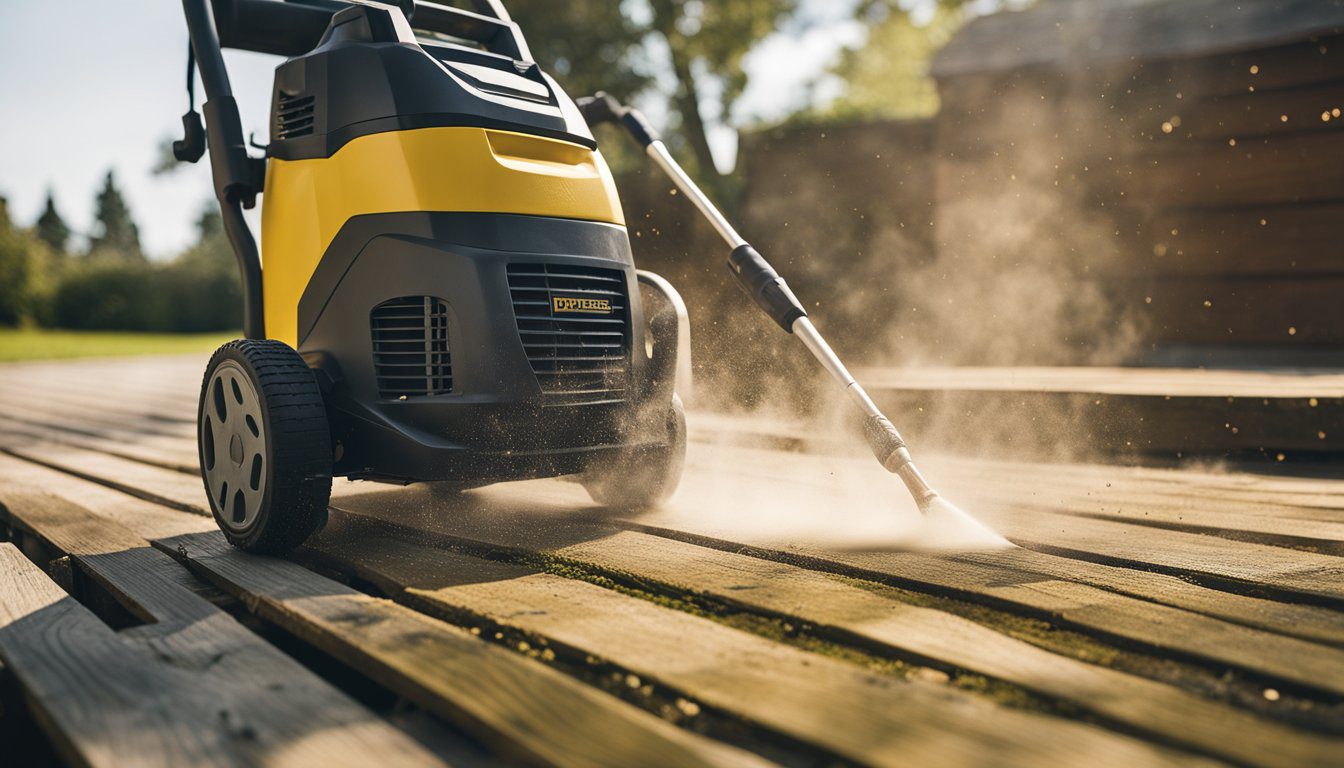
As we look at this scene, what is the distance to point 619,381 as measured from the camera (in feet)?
7.47

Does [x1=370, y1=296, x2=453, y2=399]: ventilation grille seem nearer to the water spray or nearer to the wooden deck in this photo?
the wooden deck

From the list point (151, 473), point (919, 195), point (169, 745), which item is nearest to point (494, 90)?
point (169, 745)

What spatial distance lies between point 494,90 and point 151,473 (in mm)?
1896

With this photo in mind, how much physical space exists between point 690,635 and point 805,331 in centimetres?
117

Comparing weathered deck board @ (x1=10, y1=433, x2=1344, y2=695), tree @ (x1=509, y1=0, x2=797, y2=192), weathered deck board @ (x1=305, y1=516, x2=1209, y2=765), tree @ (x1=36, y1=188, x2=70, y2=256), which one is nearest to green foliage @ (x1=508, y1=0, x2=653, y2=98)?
tree @ (x1=509, y1=0, x2=797, y2=192)

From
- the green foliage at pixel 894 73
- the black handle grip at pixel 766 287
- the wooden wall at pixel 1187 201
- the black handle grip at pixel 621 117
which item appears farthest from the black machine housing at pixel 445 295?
the green foliage at pixel 894 73

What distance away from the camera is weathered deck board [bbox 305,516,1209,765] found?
1.04m

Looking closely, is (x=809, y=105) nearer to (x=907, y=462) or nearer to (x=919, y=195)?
(x=919, y=195)

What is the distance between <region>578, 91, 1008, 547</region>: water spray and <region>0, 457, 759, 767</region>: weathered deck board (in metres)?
1.04

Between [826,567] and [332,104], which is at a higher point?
[332,104]

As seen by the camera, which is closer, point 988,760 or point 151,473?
point 988,760

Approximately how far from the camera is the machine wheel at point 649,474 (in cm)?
249

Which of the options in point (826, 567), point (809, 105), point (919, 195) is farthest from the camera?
point (809, 105)

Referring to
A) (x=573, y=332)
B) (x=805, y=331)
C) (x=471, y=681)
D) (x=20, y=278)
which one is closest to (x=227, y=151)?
(x=573, y=332)
